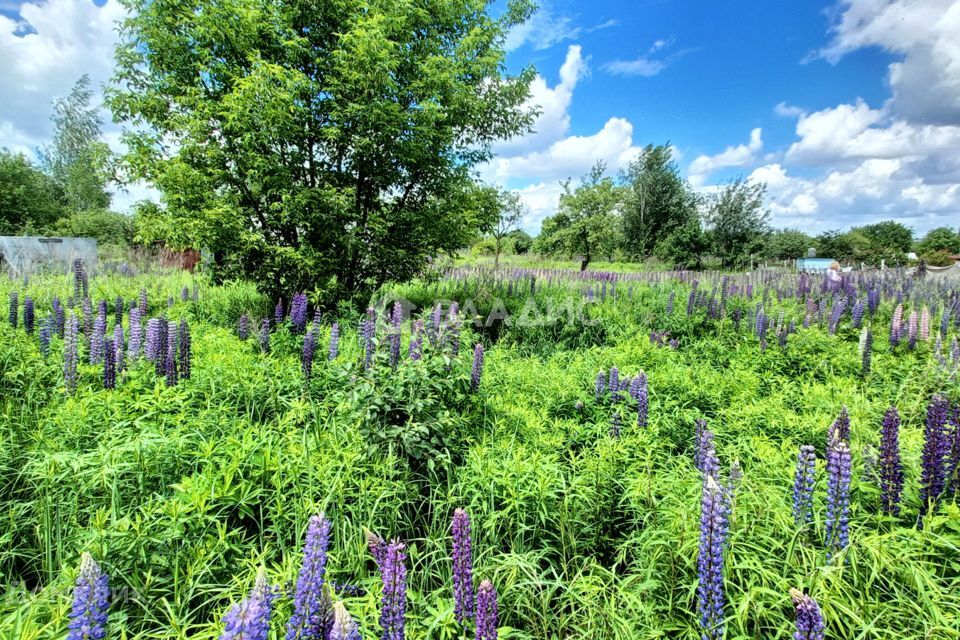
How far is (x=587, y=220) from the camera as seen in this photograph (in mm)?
27641

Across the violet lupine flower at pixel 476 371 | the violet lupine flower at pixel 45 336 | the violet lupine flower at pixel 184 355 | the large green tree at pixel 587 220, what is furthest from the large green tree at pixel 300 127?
the large green tree at pixel 587 220

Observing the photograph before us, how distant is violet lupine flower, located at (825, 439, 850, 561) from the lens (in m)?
1.74

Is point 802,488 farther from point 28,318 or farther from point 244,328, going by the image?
point 28,318

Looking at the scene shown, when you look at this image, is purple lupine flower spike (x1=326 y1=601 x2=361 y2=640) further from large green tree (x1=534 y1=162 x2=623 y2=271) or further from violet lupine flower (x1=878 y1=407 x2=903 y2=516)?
large green tree (x1=534 y1=162 x2=623 y2=271)

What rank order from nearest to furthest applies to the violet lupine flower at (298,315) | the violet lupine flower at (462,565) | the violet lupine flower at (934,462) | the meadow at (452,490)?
the violet lupine flower at (462,565)
the meadow at (452,490)
the violet lupine flower at (934,462)
the violet lupine flower at (298,315)

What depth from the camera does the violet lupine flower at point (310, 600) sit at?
121cm

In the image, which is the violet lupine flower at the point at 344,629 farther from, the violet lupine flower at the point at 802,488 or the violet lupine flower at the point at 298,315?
the violet lupine flower at the point at 298,315

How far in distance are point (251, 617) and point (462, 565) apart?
2.09 feet

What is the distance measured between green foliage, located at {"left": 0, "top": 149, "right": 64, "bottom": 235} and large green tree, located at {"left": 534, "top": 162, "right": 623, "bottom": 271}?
37060 mm

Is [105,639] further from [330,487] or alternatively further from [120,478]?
[120,478]

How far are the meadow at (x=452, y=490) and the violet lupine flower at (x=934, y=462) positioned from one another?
0.06ft

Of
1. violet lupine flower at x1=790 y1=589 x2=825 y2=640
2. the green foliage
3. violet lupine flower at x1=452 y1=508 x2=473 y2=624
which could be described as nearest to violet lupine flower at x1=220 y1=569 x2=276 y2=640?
violet lupine flower at x1=452 y1=508 x2=473 y2=624

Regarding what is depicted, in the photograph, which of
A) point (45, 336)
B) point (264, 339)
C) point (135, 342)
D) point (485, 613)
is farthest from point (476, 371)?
point (45, 336)

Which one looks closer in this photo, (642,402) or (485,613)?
(485,613)
